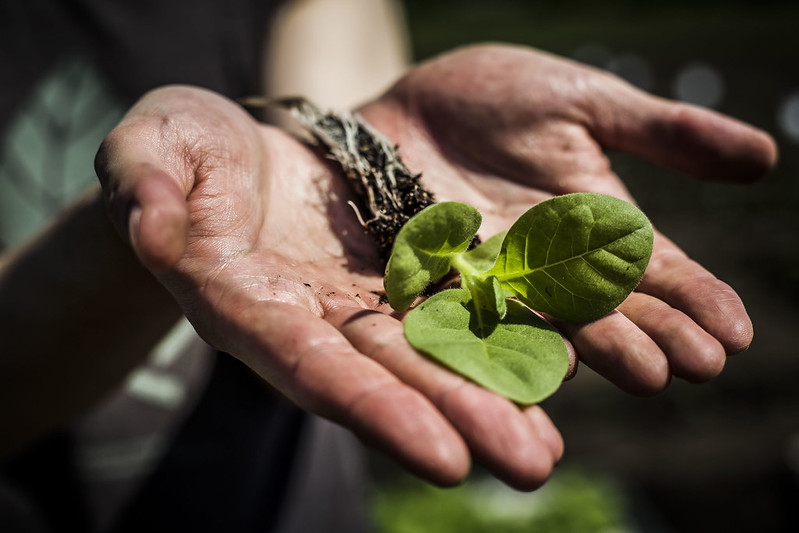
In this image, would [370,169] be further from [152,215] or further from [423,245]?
[152,215]

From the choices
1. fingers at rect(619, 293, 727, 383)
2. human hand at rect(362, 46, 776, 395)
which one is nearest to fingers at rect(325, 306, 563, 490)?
fingers at rect(619, 293, 727, 383)

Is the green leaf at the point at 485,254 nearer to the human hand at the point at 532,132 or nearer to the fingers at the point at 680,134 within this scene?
the human hand at the point at 532,132

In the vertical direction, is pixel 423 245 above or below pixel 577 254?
above

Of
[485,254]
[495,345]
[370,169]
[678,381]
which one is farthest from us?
[678,381]

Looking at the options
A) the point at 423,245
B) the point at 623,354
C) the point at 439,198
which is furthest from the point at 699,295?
the point at 439,198

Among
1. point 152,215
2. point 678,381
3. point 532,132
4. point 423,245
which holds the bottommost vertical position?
point 678,381

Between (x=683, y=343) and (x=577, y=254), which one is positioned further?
(x=577, y=254)
